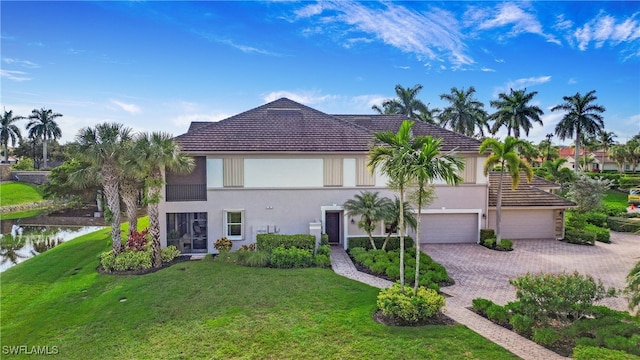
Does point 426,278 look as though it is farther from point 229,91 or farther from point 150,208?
point 229,91

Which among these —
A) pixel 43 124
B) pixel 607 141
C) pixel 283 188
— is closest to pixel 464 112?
pixel 283 188

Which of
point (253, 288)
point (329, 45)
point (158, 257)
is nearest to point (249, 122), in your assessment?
point (329, 45)

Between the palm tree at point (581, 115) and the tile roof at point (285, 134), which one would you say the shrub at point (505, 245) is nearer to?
the tile roof at point (285, 134)

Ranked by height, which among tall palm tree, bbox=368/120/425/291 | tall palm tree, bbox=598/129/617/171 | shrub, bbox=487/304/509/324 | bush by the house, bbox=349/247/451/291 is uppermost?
tall palm tree, bbox=598/129/617/171

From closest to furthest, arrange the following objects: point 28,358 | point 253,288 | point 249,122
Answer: point 28,358 → point 253,288 → point 249,122

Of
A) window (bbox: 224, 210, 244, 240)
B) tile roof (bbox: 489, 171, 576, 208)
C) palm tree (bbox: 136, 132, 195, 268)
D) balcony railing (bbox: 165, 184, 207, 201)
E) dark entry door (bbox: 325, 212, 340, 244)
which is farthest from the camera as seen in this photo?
tile roof (bbox: 489, 171, 576, 208)

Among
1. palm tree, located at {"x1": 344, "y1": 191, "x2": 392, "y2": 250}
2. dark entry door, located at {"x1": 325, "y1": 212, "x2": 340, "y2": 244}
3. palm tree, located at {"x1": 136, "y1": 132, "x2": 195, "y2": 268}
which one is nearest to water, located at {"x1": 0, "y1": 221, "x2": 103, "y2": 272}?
palm tree, located at {"x1": 136, "y1": 132, "x2": 195, "y2": 268}

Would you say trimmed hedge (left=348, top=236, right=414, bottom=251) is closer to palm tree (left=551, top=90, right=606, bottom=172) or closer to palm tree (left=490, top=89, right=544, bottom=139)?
palm tree (left=490, top=89, right=544, bottom=139)
